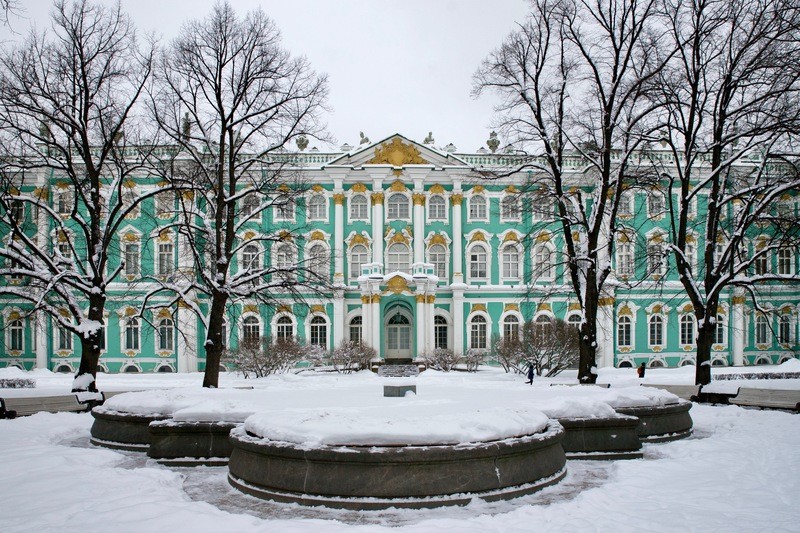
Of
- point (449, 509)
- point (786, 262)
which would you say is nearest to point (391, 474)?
point (449, 509)

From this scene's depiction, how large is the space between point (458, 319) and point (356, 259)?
6.47 meters

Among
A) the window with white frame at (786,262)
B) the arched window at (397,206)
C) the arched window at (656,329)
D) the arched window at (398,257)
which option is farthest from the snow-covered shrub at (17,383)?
the window with white frame at (786,262)

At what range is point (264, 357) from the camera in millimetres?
30828

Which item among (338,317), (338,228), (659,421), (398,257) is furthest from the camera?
(398,257)

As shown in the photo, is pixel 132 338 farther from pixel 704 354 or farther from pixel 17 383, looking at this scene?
pixel 704 354

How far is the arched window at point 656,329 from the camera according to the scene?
A: 3825 centimetres

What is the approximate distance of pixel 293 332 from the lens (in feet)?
123

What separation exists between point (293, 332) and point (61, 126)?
22089 millimetres

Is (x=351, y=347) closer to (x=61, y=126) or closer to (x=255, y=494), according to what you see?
(x=61, y=126)

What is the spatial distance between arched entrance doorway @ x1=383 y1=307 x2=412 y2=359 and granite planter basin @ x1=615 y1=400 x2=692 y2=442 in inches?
1080

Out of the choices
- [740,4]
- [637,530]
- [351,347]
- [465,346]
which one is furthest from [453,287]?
[637,530]

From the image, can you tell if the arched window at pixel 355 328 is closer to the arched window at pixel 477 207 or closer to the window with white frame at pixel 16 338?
the arched window at pixel 477 207

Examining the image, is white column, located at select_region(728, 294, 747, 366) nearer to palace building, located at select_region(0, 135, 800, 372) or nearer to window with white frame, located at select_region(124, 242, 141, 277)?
palace building, located at select_region(0, 135, 800, 372)

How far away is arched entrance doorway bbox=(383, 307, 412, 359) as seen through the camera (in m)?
38.8
